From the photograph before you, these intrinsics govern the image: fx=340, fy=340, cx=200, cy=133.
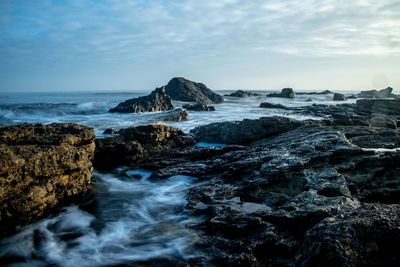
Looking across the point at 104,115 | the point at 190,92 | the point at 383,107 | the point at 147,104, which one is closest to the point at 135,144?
the point at 104,115

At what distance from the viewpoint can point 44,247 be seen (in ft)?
22.2

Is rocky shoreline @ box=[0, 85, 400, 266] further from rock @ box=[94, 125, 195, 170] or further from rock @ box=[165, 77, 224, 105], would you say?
rock @ box=[165, 77, 224, 105]

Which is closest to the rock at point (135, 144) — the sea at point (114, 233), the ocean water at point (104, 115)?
the sea at point (114, 233)

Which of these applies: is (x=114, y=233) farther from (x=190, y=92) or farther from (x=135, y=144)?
(x=190, y=92)

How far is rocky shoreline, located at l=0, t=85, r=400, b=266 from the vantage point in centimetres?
385

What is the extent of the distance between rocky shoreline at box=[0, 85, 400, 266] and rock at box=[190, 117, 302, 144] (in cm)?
196

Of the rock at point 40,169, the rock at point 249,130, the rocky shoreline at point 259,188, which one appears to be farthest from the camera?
the rock at point 249,130

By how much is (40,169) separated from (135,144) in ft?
18.5

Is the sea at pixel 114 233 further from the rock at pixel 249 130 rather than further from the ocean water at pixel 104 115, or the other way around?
the ocean water at pixel 104 115

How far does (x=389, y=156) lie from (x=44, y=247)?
28.1ft

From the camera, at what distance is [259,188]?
8602mm

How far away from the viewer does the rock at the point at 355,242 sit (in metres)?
3.45

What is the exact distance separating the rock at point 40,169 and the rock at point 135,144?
2526mm

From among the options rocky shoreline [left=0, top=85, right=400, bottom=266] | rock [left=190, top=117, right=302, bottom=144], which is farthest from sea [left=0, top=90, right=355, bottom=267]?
rock [left=190, top=117, right=302, bottom=144]
